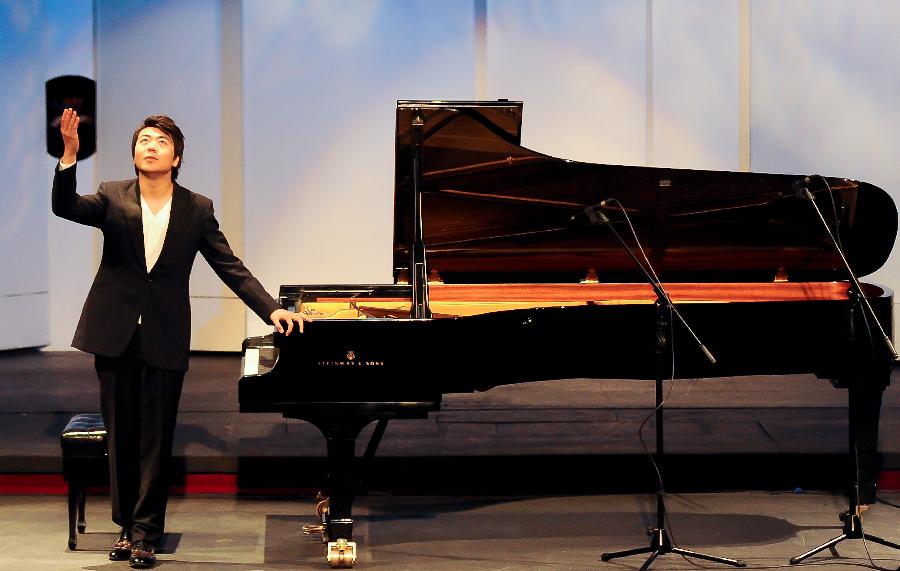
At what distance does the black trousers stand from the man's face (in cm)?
53

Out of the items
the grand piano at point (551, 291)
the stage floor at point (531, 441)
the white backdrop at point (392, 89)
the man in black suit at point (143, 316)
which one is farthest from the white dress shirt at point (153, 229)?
the white backdrop at point (392, 89)

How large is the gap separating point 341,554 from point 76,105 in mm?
4675

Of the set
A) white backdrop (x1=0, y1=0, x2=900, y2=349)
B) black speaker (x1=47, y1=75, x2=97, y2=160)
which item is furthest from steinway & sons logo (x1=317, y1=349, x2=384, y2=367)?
black speaker (x1=47, y1=75, x2=97, y2=160)

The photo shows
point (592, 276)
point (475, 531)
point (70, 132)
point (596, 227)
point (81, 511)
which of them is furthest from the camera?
point (592, 276)

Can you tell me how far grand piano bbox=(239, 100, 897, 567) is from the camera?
423 centimetres

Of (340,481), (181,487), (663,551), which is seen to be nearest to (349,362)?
(340,481)

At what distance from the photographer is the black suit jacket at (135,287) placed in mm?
4250

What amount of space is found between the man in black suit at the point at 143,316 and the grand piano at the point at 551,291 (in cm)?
30

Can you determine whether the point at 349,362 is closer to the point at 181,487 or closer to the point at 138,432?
the point at 138,432

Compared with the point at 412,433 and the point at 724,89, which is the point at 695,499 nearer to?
the point at 412,433

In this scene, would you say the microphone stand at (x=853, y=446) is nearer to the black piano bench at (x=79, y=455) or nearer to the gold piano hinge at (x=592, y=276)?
the gold piano hinge at (x=592, y=276)

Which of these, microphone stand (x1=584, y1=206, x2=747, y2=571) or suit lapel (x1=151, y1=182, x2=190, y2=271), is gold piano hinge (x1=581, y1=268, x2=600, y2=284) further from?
suit lapel (x1=151, y1=182, x2=190, y2=271)

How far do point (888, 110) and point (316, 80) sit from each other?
337 centimetres

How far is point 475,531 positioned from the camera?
4832 mm
